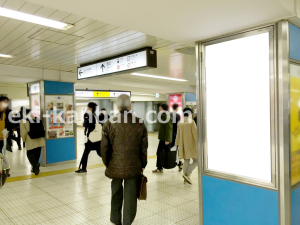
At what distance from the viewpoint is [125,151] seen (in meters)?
2.83

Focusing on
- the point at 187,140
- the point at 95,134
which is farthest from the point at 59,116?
the point at 187,140

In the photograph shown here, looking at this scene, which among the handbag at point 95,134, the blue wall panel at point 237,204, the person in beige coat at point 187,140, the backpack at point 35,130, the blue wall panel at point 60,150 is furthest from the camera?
the blue wall panel at point 60,150

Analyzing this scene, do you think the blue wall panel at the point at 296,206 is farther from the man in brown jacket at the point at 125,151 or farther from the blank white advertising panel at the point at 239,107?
the man in brown jacket at the point at 125,151

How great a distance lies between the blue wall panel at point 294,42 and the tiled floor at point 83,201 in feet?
7.60

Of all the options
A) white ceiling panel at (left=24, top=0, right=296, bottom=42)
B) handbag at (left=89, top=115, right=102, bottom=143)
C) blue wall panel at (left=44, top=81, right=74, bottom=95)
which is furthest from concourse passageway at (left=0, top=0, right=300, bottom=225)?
blue wall panel at (left=44, top=81, right=74, bottom=95)

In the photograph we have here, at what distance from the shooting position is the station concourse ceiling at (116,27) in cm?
197

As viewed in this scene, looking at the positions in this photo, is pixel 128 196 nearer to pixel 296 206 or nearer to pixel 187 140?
pixel 296 206

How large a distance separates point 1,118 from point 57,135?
96.7 inches

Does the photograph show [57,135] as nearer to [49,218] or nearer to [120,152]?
[49,218]

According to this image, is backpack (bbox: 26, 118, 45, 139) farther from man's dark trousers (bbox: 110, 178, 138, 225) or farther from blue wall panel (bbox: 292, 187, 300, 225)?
blue wall panel (bbox: 292, 187, 300, 225)

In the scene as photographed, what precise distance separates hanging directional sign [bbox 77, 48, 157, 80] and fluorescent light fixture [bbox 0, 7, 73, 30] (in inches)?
54.1

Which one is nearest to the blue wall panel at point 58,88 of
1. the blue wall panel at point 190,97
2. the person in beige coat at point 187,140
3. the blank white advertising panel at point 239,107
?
the person in beige coat at point 187,140

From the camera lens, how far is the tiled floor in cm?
335

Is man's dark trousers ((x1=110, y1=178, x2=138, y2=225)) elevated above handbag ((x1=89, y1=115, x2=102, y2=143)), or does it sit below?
below
